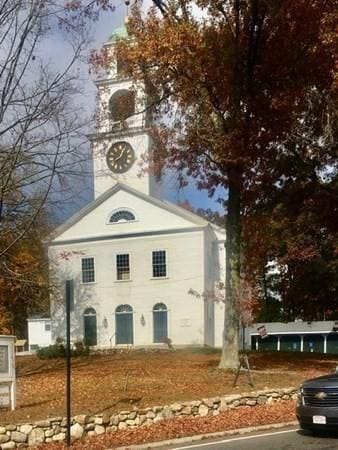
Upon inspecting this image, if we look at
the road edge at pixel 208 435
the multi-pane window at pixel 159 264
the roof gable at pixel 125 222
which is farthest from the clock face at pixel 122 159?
the road edge at pixel 208 435

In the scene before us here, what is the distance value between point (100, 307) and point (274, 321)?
50.1 feet

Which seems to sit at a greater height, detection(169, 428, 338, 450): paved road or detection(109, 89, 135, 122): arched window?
detection(109, 89, 135, 122): arched window

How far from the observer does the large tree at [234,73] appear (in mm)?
19141

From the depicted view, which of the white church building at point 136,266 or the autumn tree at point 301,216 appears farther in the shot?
the white church building at point 136,266

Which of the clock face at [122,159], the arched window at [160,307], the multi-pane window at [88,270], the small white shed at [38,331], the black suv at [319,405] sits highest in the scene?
the clock face at [122,159]

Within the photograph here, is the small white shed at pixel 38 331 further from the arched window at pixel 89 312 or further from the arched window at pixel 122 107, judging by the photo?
the arched window at pixel 122 107

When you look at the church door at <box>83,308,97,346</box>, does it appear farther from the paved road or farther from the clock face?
the paved road

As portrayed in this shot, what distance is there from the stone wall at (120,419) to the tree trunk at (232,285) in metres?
4.06

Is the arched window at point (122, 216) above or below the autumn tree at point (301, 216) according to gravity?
above

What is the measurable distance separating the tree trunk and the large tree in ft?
0.10

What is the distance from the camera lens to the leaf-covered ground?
11.7 m

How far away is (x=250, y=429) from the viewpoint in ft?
42.7

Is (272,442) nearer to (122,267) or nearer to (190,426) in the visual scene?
(190,426)

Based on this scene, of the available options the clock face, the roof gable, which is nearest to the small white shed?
the roof gable
